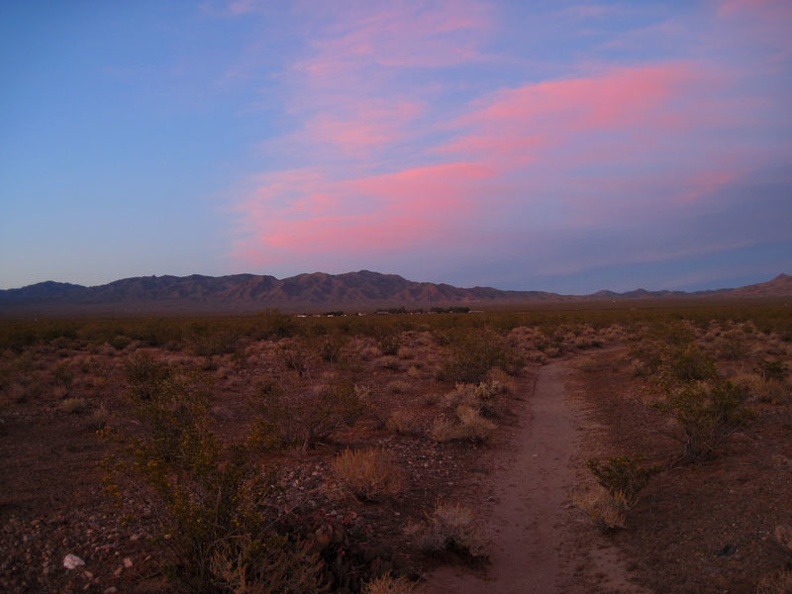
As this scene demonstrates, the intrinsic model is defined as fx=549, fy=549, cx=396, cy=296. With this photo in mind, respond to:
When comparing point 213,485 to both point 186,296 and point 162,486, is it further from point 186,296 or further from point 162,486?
point 186,296

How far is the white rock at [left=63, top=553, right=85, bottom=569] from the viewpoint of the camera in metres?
5.71

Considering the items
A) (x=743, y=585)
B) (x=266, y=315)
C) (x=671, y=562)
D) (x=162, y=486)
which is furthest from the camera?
(x=266, y=315)

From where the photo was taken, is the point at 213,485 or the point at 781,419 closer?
the point at 213,485

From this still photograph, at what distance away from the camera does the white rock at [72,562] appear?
18.7 feet

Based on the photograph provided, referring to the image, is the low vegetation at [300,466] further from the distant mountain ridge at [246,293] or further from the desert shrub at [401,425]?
the distant mountain ridge at [246,293]

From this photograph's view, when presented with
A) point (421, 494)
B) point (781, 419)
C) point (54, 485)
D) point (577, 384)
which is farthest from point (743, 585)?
point (577, 384)

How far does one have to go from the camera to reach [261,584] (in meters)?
4.41

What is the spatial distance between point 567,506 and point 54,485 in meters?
7.83

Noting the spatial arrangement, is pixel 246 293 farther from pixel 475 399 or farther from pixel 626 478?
pixel 626 478

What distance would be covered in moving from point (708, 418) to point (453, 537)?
212 inches

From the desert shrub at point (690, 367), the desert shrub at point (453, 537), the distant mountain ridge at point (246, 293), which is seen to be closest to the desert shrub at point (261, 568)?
the desert shrub at point (453, 537)

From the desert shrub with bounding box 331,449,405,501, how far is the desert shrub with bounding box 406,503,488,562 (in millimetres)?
1227

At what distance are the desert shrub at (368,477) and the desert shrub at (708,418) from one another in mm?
5026

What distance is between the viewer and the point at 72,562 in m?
5.76
